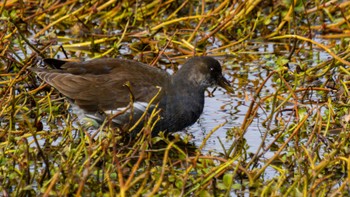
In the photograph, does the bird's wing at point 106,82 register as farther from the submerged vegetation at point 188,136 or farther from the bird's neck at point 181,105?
the submerged vegetation at point 188,136

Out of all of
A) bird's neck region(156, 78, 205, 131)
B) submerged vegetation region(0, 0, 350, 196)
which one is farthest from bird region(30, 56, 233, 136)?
submerged vegetation region(0, 0, 350, 196)

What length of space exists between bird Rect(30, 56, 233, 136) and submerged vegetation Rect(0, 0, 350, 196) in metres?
0.20

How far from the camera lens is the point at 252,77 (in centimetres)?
864

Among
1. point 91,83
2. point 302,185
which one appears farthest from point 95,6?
point 302,185

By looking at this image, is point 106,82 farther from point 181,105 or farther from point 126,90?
point 181,105

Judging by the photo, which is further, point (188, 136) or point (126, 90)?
point (126, 90)

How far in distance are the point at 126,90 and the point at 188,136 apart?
106cm

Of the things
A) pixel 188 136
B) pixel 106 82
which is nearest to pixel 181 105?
pixel 106 82

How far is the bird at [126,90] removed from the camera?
676 centimetres

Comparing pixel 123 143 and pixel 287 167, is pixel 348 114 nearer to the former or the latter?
pixel 287 167

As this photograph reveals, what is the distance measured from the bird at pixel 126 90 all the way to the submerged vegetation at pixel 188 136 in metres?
0.20

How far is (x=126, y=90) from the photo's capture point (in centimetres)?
680

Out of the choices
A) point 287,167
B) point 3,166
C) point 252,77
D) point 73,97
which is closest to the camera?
point 3,166

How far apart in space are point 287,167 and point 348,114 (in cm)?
57
